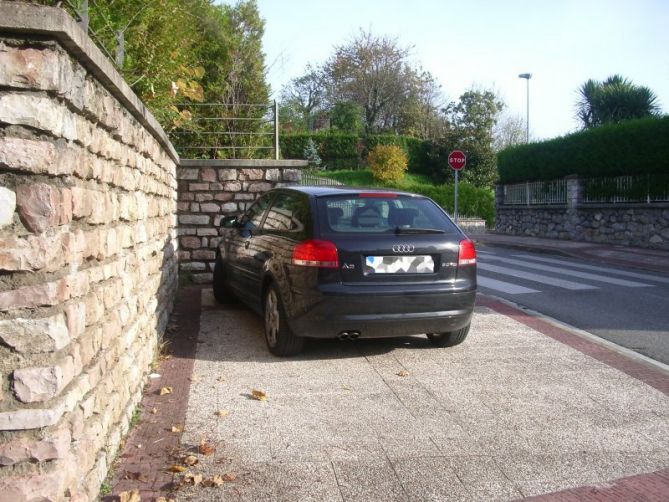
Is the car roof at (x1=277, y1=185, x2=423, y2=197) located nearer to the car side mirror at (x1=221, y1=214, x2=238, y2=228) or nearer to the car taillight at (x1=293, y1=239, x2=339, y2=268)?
the car taillight at (x1=293, y1=239, x2=339, y2=268)

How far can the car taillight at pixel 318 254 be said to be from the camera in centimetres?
538

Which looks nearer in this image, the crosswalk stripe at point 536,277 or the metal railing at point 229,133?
the crosswalk stripe at point 536,277

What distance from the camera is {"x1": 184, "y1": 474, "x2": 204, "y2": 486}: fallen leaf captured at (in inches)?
131

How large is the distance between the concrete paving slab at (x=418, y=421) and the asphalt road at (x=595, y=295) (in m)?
1.44

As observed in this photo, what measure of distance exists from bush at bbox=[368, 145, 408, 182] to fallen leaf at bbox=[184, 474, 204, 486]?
3438cm

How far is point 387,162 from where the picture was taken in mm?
37062

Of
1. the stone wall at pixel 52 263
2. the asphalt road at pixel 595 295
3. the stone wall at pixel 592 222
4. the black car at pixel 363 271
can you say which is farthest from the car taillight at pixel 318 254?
the stone wall at pixel 592 222

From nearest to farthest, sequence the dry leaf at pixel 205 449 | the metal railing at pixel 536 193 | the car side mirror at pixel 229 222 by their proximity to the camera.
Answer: the dry leaf at pixel 205 449, the car side mirror at pixel 229 222, the metal railing at pixel 536 193

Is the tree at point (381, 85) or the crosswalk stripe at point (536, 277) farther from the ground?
the tree at point (381, 85)

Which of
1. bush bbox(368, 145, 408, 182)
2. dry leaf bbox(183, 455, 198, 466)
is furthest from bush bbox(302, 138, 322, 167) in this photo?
dry leaf bbox(183, 455, 198, 466)

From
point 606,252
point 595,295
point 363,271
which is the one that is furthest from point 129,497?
point 606,252

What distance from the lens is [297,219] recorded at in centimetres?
592

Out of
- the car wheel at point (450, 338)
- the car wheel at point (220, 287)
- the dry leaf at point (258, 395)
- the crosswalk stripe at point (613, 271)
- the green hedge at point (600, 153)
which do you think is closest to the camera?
the dry leaf at point (258, 395)

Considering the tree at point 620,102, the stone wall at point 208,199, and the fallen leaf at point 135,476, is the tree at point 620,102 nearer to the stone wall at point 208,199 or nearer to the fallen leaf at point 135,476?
the stone wall at point 208,199
